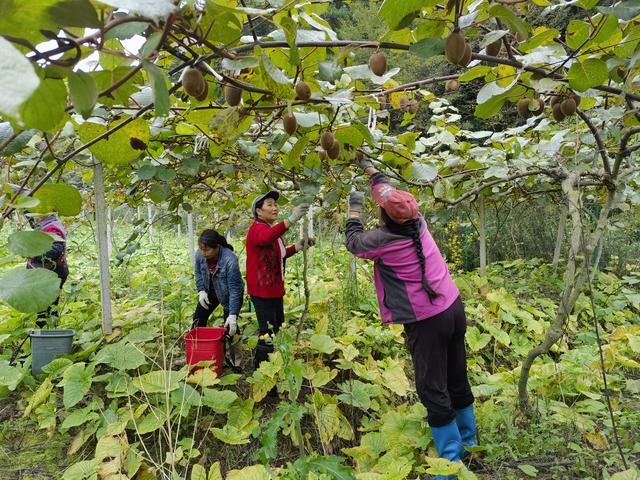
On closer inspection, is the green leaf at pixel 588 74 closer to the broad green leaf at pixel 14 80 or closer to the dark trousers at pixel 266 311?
the broad green leaf at pixel 14 80

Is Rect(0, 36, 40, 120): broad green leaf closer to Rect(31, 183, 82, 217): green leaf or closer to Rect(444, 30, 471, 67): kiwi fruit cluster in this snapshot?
Rect(31, 183, 82, 217): green leaf

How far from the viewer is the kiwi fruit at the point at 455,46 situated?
76cm

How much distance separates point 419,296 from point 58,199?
5.37 ft

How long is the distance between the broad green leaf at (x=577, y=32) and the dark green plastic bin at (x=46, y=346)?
3123 mm

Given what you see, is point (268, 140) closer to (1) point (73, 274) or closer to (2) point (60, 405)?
(2) point (60, 405)

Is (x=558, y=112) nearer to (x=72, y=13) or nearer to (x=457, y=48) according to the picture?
(x=457, y=48)

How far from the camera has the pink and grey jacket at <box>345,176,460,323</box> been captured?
204 centimetres

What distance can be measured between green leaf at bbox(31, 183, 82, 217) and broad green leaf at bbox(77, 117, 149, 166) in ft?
0.57

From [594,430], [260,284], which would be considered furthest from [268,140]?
[594,430]

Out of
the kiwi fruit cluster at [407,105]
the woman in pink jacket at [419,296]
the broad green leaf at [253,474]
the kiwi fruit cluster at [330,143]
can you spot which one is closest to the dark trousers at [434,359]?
the woman in pink jacket at [419,296]

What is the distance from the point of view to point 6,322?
3.41 metres

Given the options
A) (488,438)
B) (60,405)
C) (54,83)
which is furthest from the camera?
(60,405)

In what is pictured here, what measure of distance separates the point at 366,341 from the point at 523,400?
1.08m

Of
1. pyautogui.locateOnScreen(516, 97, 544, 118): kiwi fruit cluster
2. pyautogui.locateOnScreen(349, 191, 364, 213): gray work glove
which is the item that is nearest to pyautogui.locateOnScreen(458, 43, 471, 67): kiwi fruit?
pyautogui.locateOnScreen(516, 97, 544, 118): kiwi fruit cluster
